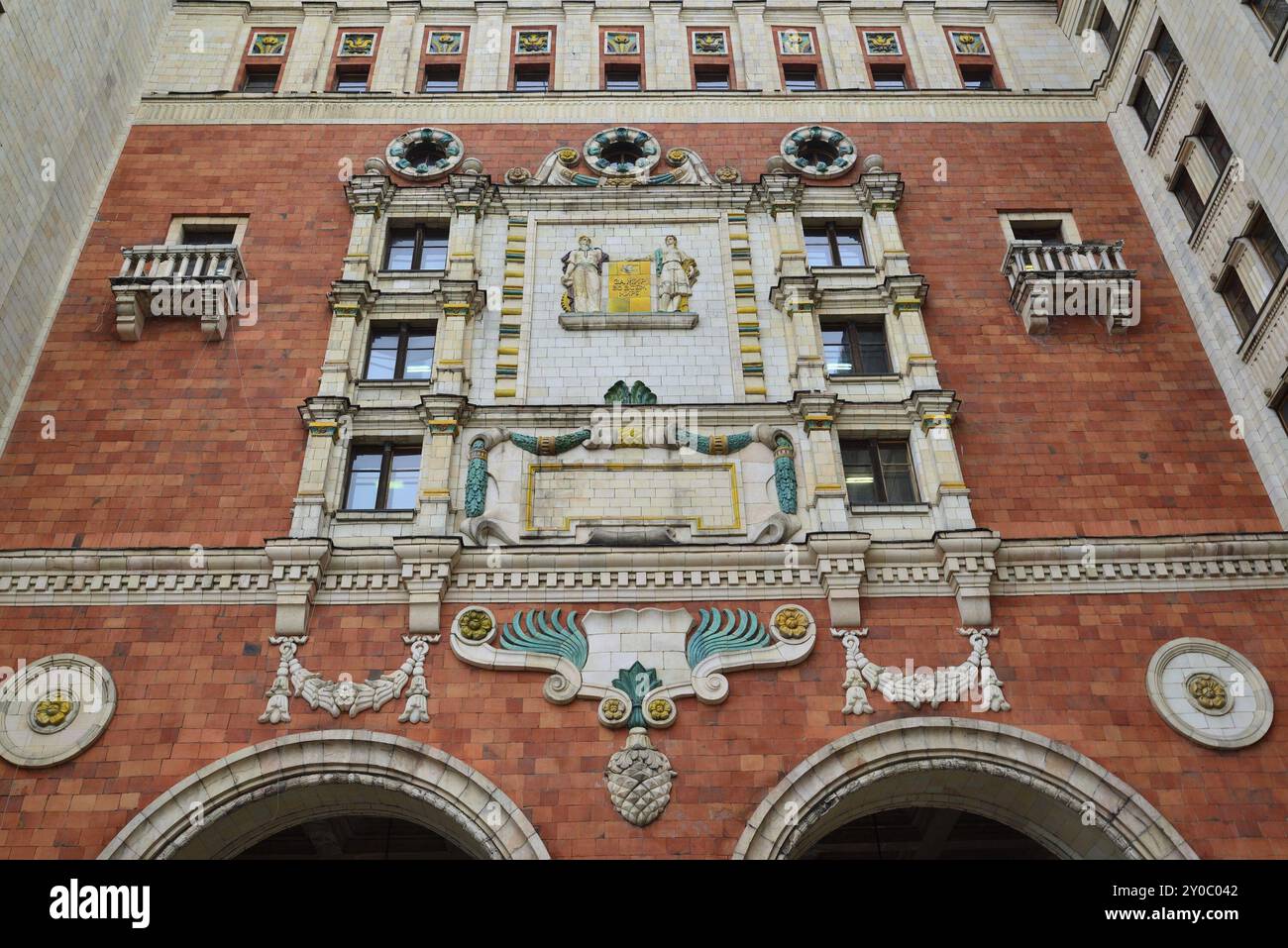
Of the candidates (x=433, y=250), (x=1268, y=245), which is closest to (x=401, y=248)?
(x=433, y=250)

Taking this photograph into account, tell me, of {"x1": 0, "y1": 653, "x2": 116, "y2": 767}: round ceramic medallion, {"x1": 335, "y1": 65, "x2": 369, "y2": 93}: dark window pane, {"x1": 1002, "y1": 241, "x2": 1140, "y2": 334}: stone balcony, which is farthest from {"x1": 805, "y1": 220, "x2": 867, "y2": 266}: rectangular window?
{"x1": 0, "y1": 653, "x2": 116, "y2": 767}: round ceramic medallion

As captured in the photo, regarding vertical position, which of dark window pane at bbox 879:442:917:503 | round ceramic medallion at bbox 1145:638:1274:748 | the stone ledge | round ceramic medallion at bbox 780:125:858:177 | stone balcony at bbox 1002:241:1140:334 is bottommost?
round ceramic medallion at bbox 1145:638:1274:748

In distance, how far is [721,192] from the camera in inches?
936

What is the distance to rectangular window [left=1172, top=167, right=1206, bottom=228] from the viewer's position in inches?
892

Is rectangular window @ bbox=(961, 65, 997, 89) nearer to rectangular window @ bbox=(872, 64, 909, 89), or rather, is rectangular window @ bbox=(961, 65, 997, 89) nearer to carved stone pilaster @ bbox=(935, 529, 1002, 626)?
rectangular window @ bbox=(872, 64, 909, 89)

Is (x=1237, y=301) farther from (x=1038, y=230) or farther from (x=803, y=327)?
(x=803, y=327)

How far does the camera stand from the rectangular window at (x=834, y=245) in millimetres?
23406

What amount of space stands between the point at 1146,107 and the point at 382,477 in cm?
1896

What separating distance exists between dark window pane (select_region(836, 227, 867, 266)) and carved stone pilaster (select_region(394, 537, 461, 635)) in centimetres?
→ 1083

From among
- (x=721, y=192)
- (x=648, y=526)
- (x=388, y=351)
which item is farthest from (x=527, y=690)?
(x=721, y=192)

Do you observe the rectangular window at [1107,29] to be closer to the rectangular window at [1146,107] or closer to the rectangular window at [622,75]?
the rectangular window at [1146,107]

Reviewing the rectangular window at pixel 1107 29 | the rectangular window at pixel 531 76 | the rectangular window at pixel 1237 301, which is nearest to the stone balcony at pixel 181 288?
the rectangular window at pixel 531 76

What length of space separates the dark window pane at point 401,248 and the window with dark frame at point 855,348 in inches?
353

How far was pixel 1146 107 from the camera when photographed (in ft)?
81.2
